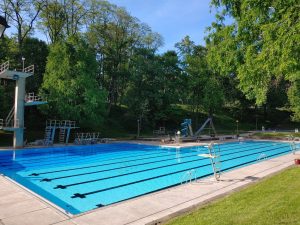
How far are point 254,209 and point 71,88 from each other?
20480mm

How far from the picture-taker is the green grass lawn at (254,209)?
4430 millimetres

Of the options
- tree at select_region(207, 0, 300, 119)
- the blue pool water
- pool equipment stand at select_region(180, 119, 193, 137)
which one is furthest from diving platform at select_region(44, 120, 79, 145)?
tree at select_region(207, 0, 300, 119)

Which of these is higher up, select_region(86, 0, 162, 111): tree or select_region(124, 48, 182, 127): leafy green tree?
select_region(86, 0, 162, 111): tree

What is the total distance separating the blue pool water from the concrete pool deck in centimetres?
115

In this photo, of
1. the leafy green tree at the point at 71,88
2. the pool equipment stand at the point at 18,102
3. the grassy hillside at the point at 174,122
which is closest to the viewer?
the pool equipment stand at the point at 18,102

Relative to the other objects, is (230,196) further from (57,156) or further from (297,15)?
(57,156)

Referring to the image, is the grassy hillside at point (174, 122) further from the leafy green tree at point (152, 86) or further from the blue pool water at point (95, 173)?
the blue pool water at point (95, 173)

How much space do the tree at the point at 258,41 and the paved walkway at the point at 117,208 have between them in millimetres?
2916

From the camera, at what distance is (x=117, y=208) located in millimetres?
5781

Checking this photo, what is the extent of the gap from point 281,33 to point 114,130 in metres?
26.7

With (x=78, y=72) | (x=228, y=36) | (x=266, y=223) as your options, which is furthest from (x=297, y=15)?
(x=78, y=72)

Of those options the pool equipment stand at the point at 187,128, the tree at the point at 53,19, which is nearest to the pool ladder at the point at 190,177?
the pool equipment stand at the point at 187,128

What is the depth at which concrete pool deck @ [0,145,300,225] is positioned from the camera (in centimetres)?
505

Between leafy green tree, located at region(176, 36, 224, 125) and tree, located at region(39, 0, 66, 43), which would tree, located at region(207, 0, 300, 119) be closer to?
leafy green tree, located at region(176, 36, 224, 125)
